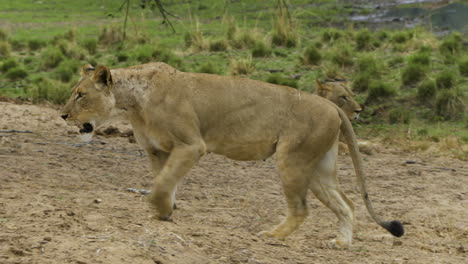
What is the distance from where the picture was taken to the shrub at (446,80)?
14.3 metres

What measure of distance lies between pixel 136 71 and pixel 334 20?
23.0m

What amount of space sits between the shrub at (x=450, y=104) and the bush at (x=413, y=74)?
1.41 m

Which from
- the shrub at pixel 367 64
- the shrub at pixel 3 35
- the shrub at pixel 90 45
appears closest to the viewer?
the shrub at pixel 367 64

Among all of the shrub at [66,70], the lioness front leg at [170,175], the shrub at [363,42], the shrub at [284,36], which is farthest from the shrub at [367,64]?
the lioness front leg at [170,175]

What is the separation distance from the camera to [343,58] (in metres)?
17.0

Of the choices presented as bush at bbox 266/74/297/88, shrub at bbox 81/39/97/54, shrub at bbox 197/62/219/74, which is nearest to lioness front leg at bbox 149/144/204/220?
bush at bbox 266/74/297/88

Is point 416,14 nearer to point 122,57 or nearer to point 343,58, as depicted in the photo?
point 343,58

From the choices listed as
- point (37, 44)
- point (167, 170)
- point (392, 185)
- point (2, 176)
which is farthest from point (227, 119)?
point (37, 44)

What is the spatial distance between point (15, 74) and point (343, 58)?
22.6ft

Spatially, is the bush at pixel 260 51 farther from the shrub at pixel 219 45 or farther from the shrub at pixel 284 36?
the shrub at pixel 284 36

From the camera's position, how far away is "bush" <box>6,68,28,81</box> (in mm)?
16391

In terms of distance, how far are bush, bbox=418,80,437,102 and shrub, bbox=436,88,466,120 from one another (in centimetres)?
41

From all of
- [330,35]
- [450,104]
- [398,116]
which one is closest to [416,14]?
[330,35]

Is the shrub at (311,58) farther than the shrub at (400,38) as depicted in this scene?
No
